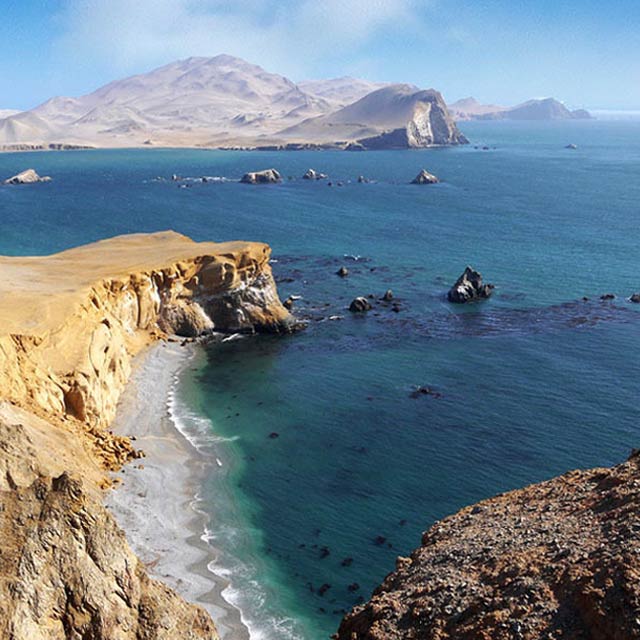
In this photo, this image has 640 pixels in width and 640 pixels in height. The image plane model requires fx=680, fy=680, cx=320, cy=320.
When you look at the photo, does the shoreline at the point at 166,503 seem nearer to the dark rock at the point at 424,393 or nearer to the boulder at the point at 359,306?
the dark rock at the point at 424,393

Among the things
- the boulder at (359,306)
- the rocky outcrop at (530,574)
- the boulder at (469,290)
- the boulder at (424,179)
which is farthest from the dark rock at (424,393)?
the boulder at (424,179)

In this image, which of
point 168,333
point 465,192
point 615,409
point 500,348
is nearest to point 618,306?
point 500,348

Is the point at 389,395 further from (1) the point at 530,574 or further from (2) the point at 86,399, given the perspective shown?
(1) the point at 530,574

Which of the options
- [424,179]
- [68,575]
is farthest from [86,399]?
[424,179]

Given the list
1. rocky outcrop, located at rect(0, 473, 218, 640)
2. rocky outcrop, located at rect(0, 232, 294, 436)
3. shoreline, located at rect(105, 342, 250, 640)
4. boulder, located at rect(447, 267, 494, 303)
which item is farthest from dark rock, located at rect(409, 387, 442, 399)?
rocky outcrop, located at rect(0, 473, 218, 640)

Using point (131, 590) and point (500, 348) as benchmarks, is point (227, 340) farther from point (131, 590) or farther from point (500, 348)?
point (131, 590)
